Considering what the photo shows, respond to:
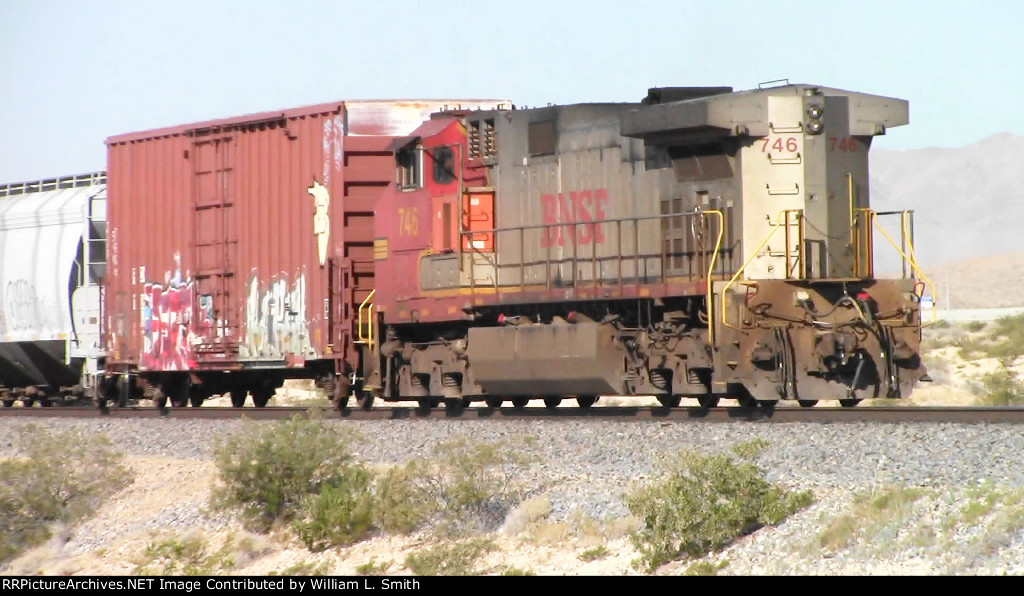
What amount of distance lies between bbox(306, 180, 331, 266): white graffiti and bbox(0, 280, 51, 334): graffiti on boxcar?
7.20m

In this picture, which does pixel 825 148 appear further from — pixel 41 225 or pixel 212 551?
pixel 41 225

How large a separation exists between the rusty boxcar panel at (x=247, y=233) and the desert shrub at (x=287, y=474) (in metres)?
5.44

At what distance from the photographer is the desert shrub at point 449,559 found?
872cm

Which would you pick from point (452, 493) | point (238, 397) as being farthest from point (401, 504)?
point (238, 397)

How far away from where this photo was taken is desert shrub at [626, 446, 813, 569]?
333 inches

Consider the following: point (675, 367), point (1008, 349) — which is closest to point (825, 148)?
point (675, 367)

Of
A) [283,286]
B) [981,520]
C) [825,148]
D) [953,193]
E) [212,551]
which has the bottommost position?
[212,551]

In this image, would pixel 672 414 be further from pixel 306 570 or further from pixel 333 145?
pixel 333 145

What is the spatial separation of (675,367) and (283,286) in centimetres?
668

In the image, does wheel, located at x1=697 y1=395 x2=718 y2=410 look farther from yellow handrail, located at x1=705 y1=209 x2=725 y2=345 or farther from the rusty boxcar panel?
the rusty boxcar panel

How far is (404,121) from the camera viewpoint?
1772 cm

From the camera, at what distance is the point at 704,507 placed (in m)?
8.65

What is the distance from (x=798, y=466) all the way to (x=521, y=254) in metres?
6.10

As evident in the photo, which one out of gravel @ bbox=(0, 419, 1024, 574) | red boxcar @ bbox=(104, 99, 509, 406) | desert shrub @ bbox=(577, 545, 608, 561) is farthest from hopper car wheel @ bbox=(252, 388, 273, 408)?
desert shrub @ bbox=(577, 545, 608, 561)
